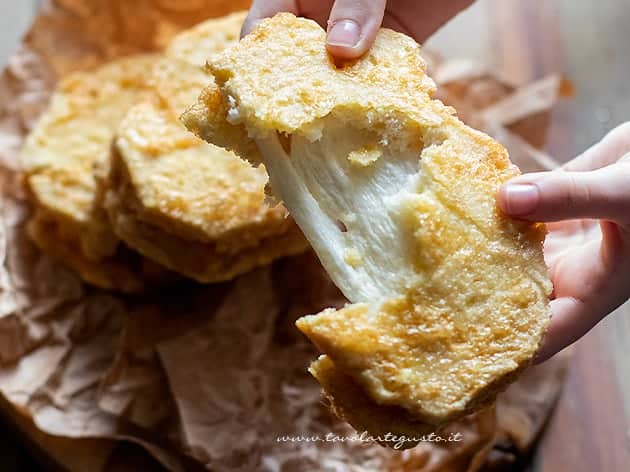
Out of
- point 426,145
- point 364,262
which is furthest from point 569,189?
point 364,262

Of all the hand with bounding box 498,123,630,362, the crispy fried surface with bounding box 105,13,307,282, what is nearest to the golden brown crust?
the crispy fried surface with bounding box 105,13,307,282

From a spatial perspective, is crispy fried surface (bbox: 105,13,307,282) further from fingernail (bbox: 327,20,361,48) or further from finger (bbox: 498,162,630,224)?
finger (bbox: 498,162,630,224)

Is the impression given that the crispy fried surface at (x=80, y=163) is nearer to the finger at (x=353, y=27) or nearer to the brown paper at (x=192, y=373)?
the brown paper at (x=192, y=373)

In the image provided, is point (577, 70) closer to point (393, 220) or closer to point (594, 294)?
point (594, 294)

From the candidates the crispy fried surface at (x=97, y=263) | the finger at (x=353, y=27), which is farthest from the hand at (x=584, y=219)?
the crispy fried surface at (x=97, y=263)

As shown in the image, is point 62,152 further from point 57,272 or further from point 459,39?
point 459,39

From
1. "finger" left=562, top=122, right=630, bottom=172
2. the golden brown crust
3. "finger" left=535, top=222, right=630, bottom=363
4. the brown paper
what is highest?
"finger" left=562, top=122, right=630, bottom=172
